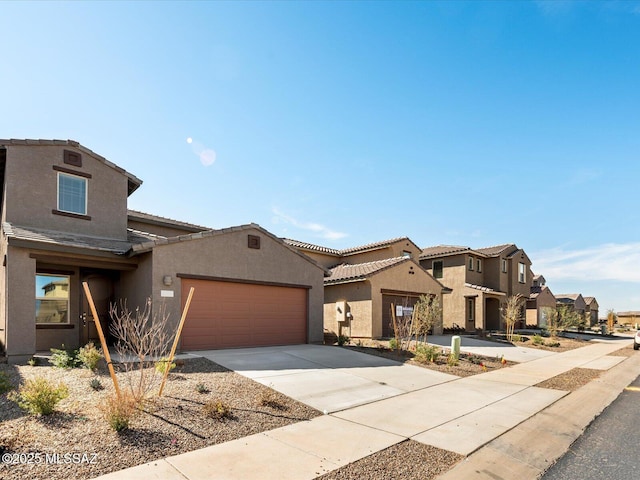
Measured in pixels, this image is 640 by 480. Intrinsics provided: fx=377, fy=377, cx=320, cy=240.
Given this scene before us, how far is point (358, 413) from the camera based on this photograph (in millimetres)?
7094

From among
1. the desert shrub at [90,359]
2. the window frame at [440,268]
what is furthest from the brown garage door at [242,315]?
the window frame at [440,268]

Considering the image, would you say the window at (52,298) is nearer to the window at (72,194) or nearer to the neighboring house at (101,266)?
the neighboring house at (101,266)

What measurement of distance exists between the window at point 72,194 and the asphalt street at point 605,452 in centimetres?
1518

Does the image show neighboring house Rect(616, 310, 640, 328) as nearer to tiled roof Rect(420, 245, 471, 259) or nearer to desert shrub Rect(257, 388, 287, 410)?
tiled roof Rect(420, 245, 471, 259)

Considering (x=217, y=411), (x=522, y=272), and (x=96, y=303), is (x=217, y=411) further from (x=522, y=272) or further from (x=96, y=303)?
(x=522, y=272)

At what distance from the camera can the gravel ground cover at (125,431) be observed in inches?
175

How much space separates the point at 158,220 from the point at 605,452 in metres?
18.3

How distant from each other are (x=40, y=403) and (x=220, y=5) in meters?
10.3

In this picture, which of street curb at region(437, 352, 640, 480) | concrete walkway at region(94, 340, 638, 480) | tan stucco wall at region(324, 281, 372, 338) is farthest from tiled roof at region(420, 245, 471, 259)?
street curb at region(437, 352, 640, 480)

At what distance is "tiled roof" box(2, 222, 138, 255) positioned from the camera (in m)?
10.8

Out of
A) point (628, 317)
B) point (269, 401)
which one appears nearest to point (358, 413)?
point (269, 401)

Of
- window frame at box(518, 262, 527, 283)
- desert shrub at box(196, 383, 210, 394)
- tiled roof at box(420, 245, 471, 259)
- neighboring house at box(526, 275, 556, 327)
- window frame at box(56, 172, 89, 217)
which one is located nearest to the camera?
desert shrub at box(196, 383, 210, 394)

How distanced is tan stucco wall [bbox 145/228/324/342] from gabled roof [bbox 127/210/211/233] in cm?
647

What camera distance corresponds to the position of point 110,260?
12.5m
